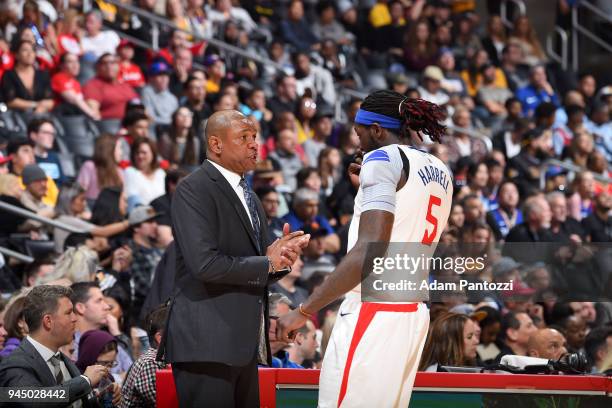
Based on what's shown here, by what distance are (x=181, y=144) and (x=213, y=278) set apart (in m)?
7.04

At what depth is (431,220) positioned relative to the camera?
4551 mm

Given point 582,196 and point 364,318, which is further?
point 582,196

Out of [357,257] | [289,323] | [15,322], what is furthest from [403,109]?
A: [15,322]

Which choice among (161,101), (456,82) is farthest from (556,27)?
(161,101)

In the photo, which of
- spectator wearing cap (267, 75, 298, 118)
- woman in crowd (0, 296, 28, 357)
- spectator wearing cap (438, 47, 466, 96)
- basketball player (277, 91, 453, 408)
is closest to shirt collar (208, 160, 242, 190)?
basketball player (277, 91, 453, 408)

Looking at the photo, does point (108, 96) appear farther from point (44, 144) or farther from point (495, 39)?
point (495, 39)

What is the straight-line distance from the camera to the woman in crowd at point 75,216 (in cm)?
905

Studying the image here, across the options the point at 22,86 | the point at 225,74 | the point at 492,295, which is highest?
the point at 225,74

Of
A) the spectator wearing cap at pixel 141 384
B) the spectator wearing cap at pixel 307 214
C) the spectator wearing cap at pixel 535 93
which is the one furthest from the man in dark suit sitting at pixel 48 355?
the spectator wearing cap at pixel 535 93

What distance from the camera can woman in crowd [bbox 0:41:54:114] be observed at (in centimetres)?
1090

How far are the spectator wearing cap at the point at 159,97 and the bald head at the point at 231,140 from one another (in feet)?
24.4

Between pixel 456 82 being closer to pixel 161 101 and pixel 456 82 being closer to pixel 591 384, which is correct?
pixel 161 101

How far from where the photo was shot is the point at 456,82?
54.5ft

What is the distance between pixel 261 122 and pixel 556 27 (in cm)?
812
